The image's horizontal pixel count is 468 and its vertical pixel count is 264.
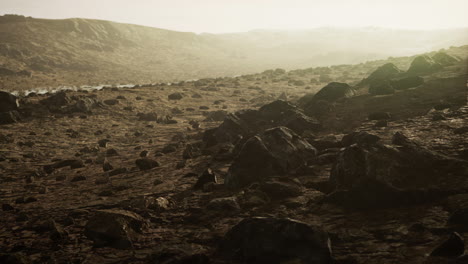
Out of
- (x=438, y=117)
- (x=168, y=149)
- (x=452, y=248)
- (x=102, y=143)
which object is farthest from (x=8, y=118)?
(x=452, y=248)

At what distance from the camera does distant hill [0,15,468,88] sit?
157ft

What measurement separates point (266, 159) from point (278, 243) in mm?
3962

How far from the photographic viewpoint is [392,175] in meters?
6.59

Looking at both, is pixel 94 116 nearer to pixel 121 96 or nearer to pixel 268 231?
pixel 121 96

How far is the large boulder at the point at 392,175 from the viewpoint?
21.2ft

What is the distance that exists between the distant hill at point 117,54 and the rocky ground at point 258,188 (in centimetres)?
3088

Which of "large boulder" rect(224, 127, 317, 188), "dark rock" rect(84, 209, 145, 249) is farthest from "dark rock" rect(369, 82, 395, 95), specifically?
"dark rock" rect(84, 209, 145, 249)

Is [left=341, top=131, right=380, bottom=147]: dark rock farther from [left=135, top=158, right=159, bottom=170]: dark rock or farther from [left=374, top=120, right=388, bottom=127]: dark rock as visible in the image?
[left=135, top=158, right=159, bottom=170]: dark rock

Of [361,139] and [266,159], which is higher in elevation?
[361,139]

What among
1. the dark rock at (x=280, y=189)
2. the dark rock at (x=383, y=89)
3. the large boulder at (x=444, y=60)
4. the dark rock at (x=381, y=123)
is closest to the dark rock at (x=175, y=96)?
the dark rock at (x=383, y=89)

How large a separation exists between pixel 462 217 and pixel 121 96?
20.2 metres

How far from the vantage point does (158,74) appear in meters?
55.6

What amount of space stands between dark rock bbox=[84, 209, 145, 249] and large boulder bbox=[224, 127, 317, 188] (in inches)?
103

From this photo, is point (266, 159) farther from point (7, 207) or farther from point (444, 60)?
point (444, 60)
